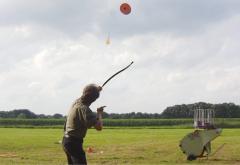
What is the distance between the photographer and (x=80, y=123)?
10711 millimetres

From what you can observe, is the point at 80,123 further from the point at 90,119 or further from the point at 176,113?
the point at 176,113

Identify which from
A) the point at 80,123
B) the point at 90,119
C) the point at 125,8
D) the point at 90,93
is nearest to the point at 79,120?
the point at 80,123

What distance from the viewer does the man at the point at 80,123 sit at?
10625 millimetres

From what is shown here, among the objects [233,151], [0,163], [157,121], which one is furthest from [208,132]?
[157,121]

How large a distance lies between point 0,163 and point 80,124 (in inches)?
526

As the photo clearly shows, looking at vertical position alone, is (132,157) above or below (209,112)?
below

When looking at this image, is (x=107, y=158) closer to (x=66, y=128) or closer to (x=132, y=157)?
(x=132, y=157)

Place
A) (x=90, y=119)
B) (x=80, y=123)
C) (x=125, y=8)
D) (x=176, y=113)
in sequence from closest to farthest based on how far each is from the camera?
(x=90, y=119) → (x=80, y=123) → (x=125, y=8) → (x=176, y=113)

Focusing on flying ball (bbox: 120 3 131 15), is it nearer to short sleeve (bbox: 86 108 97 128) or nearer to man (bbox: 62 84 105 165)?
man (bbox: 62 84 105 165)

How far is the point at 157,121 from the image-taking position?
10962cm

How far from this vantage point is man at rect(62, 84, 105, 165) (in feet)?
34.9

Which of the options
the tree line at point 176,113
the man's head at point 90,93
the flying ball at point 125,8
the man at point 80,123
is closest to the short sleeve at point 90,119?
the man at point 80,123

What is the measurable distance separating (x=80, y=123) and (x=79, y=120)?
2.3 inches

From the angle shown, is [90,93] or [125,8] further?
[125,8]
